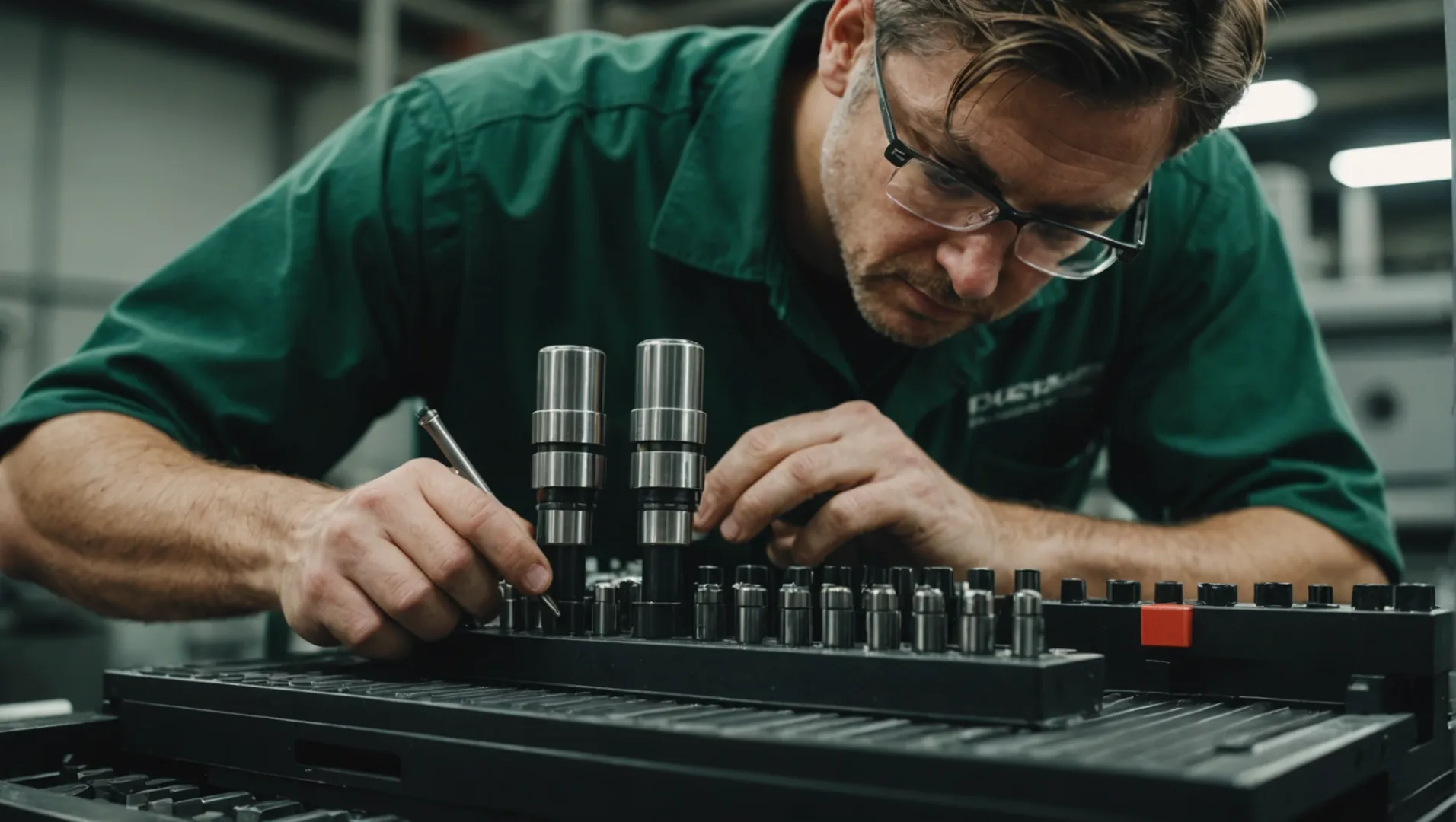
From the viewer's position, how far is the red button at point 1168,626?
69 cm

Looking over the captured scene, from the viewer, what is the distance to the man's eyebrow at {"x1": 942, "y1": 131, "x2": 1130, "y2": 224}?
3.12ft

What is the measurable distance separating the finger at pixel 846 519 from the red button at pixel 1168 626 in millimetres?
263

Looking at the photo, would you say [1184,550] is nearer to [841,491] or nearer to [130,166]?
[841,491]

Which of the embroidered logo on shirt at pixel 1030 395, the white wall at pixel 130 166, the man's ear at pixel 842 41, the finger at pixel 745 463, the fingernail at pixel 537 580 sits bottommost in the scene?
the fingernail at pixel 537 580

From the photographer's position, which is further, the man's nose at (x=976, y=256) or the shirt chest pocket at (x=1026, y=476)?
the shirt chest pocket at (x=1026, y=476)

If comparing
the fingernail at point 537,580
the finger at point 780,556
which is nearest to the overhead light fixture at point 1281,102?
the finger at point 780,556

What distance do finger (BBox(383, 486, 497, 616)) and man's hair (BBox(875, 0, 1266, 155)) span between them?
496mm

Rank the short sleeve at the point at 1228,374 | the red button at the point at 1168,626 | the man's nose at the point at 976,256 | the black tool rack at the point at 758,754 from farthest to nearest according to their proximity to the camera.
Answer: the short sleeve at the point at 1228,374 < the man's nose at the point at 976,256 < the red button at the point at 1168,626 < the black tool rack at the point at 758,754

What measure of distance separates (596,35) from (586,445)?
744mm

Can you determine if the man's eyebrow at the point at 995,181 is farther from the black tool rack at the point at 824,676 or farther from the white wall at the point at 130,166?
the white wall at the point at 130,166

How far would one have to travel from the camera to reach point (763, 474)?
897 mm

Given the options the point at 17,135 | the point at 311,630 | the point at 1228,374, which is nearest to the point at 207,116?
the point at 17,135

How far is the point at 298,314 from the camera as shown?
112cm

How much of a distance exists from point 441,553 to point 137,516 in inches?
15.1
